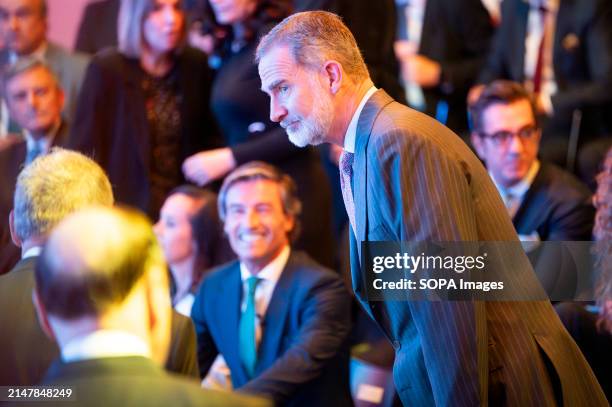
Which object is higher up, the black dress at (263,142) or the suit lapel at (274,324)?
the black dress at (263,142)

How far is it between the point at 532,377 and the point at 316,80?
851 mm

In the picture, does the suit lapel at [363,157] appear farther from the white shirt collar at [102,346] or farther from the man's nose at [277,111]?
the white shirt collar at [102,346]

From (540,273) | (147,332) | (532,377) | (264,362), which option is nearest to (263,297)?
(264,362)

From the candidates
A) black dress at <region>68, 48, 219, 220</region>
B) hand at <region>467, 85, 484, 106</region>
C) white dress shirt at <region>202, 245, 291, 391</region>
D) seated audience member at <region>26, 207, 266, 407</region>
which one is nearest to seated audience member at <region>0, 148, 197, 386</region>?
seated audience member at <region>26, 207, 266, 407</region>

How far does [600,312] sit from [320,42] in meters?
1.34

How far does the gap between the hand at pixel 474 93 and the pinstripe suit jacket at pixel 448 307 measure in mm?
1823

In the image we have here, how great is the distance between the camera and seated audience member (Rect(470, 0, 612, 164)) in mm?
4543

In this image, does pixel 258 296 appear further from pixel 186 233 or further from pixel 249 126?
pixel 249 126

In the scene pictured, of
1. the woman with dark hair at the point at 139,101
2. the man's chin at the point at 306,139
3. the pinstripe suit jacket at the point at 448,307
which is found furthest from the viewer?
the woman with dark hair at the point at 139,101

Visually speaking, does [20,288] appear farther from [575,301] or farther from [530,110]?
[530,110]

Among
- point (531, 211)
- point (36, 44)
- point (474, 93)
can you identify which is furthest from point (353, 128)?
point (36, 44)

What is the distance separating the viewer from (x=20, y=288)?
253 cm

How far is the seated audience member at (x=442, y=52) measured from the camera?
4793 millimetres

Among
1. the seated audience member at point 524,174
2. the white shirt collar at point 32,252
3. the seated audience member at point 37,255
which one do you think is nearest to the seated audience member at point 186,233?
the seated audience member at point 524,174
